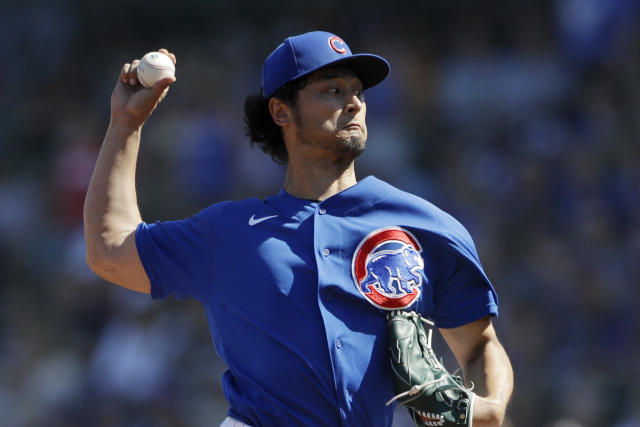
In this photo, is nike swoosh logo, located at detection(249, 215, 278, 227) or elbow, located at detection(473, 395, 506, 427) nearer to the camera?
elbow, located at detection(473, 395, 506, 427)

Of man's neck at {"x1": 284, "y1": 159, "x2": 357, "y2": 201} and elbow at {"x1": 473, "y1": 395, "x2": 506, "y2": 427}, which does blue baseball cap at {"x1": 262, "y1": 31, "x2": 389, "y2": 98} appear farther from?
elbow at {"x1": 473, "y1": 395, "x2": 506, "y2": 427}

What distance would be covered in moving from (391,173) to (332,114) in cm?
469

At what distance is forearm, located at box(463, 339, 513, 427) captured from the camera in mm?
2964

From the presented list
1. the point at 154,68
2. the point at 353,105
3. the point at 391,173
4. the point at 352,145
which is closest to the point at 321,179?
the point at 352,145

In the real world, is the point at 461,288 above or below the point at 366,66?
below

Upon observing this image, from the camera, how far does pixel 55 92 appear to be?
10.6 meters

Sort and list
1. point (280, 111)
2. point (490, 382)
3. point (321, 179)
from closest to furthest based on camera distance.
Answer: point (490, 382) < point (321, 179) < point (280, 111)

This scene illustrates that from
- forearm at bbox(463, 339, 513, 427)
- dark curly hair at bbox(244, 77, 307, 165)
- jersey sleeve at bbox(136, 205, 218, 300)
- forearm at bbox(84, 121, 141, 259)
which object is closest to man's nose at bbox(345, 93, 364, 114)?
dark curly hair at bbox(244, 77, 307, 165)

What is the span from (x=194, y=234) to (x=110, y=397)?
4859mm

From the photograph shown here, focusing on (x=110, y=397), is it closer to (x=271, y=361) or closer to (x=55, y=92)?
(x=55, y=92)

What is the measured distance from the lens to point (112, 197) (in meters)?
3.37

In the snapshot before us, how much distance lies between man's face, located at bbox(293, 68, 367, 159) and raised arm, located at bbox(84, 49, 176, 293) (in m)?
0.48

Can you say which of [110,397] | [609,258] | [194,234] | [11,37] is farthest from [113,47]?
[194,234]

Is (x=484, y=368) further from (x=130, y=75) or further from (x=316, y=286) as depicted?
(x=130, y=75)
